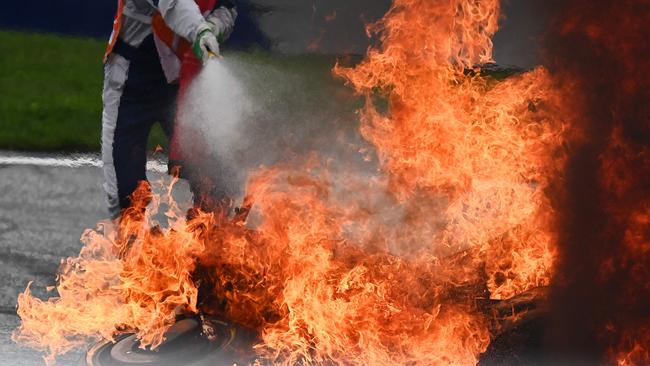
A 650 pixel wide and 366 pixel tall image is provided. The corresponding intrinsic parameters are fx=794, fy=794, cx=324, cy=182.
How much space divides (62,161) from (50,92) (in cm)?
283

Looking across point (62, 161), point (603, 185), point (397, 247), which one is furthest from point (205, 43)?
point (62, 161)

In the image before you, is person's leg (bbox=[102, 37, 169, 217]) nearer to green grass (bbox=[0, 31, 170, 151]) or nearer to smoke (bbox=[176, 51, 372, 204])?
smoke (bbox=[176, 51, 372, 204])

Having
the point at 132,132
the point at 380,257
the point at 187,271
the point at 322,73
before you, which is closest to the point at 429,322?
the point at 380,257

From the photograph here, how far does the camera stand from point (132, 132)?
4.64 metres

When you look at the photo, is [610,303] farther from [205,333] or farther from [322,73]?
[322,73]

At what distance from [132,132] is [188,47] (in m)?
0.59

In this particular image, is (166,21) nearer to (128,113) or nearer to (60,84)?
(128,113)

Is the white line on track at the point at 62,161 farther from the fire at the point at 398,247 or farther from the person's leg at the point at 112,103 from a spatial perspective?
the fire at the point at 398,247

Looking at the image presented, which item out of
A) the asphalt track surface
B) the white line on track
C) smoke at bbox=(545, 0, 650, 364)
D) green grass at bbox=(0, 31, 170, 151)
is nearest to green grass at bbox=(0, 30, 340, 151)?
green grass at bbox=(0, 31, 170, 151)

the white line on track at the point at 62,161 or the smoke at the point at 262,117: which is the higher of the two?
the smoke at the point at 262,117

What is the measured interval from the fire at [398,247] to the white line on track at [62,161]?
315 cm

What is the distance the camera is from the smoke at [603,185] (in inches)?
132

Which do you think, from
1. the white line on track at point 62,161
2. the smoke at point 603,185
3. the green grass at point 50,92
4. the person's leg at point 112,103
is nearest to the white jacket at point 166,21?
the person's leg at point 112,103

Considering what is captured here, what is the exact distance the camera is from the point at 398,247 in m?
4.38
